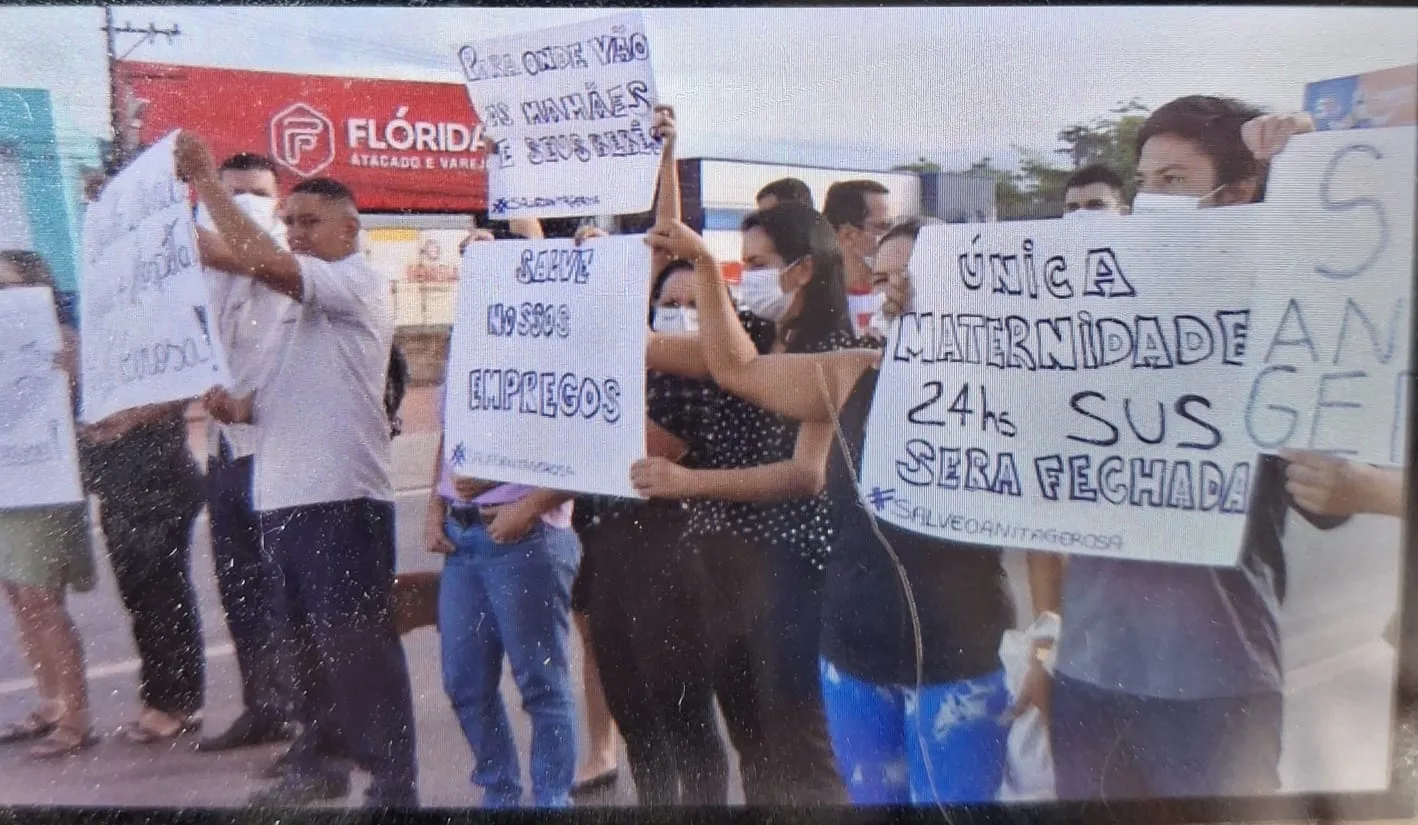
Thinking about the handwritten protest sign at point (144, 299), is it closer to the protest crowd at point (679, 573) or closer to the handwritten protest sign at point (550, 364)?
the protest crowd at point (679, 573)

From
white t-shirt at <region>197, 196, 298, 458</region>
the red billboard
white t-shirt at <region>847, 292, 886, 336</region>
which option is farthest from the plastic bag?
white t-shirt at <region>197, 196, 298, 458</region>

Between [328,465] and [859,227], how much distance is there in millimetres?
1363

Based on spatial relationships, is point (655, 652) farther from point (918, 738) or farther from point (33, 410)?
point (33, 410)

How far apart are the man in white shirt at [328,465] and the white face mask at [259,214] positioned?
0.01m

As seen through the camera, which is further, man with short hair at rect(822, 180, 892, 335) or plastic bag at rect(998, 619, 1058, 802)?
plastic bag at rect(998, 619, 1058, 802)

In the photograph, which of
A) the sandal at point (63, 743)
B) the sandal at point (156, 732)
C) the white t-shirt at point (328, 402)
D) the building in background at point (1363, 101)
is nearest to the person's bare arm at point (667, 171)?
the white t-shirt at point (328, 402)

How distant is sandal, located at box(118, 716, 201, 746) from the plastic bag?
6.48 ft

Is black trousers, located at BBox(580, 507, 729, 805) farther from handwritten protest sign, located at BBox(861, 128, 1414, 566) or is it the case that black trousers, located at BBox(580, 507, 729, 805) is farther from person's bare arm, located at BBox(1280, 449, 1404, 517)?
person's bare arm, located at BBox(1280, 449, 1404, 517)

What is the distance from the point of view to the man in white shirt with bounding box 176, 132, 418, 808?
2.57m

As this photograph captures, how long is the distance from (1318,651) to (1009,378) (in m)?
1.02

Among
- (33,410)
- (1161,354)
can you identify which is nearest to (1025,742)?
(1161,354)

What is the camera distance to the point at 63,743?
2.74 m

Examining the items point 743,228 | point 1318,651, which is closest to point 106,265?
point 743,228

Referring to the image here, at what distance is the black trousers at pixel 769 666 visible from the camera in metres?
2.60
